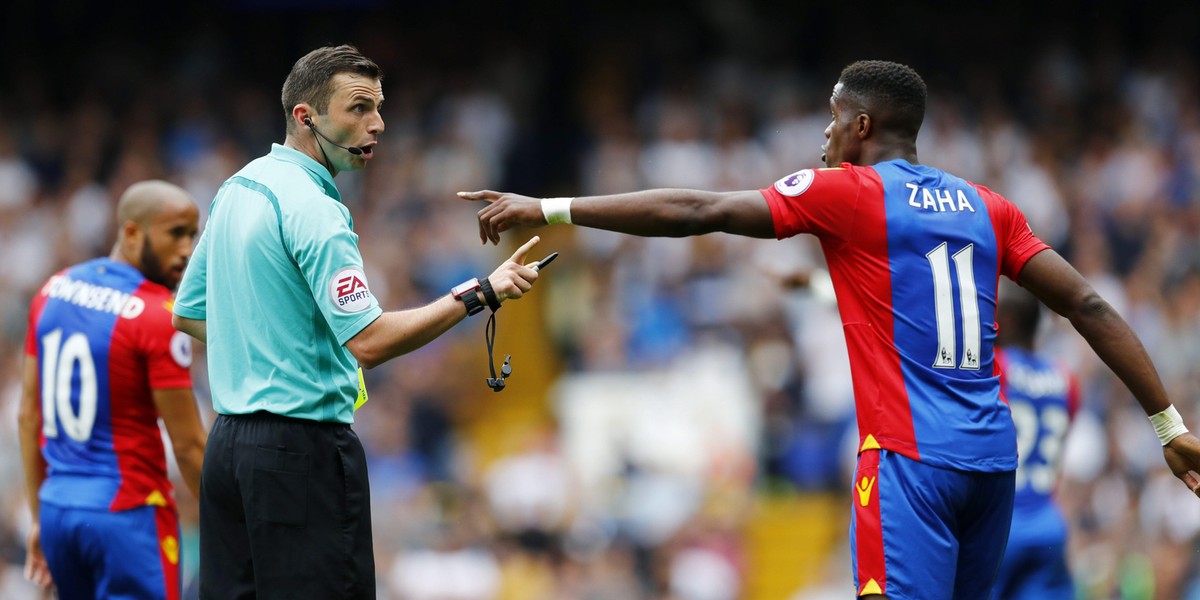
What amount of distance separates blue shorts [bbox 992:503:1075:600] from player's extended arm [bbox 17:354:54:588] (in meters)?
5.13

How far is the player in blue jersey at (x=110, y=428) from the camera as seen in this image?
20.4ft

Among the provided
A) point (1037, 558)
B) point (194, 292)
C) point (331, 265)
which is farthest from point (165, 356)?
point (1037, 558)

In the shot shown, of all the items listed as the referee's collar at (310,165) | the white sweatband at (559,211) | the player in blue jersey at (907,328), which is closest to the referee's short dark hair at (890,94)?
the player in blue jersey at (907,328)

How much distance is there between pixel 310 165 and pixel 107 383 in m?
1.86

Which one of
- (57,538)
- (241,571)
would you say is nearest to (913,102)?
(241,571)

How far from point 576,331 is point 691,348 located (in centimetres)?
152

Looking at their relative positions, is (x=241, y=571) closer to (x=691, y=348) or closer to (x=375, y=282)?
(x=691, y=348)

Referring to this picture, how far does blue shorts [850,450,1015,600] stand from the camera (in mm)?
5035

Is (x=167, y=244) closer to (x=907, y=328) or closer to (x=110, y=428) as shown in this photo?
(x=110, y=428)

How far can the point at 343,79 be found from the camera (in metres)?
5.18

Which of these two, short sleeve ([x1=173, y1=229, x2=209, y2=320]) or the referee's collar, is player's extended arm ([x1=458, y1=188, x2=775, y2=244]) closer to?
the referee's collar

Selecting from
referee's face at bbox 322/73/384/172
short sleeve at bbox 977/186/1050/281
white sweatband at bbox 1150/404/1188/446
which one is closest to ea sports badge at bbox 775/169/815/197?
short sleeve at bbox 977/186/1050/281

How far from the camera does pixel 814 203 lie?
515 cm

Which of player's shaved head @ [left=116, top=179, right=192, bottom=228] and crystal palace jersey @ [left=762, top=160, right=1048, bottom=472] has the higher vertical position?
player's shaved head @ [left=116, top=179, right=192, bottom=228]
